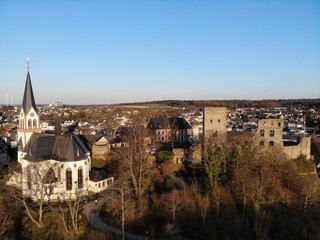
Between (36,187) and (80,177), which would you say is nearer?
(36,187)

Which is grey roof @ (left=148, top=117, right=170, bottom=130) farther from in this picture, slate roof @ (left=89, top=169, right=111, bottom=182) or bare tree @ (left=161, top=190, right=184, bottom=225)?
bare tree @ (left=161, top=190, right=184, bottom=225)

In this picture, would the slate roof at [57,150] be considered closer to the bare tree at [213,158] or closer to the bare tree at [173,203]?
the bare tree at [173,203]

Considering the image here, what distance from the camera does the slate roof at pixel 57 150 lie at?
3378cm

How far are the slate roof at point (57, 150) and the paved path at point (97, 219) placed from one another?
18.0 ft

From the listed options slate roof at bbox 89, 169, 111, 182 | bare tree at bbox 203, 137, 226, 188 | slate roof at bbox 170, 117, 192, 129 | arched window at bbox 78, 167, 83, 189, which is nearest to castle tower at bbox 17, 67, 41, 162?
slate roof at bbox 89, 169, 111, 182

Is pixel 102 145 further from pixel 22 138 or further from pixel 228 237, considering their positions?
pixel 228 237

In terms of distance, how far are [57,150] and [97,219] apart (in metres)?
10.4

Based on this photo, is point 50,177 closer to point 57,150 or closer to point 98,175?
point 57,150

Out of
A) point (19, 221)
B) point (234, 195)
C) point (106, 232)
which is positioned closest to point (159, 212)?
point (106, 232)

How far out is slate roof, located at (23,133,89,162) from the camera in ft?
111

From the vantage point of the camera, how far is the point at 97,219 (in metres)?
28.0

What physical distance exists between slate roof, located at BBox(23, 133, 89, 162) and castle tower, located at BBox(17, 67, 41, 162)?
712 centimetres

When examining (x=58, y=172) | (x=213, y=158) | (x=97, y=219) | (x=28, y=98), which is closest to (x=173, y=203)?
(x=97, y=219)

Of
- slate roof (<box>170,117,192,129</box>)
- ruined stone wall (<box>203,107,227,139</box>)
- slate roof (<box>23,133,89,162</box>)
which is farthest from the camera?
slate roof (<box>170,117,192,129</box>)
